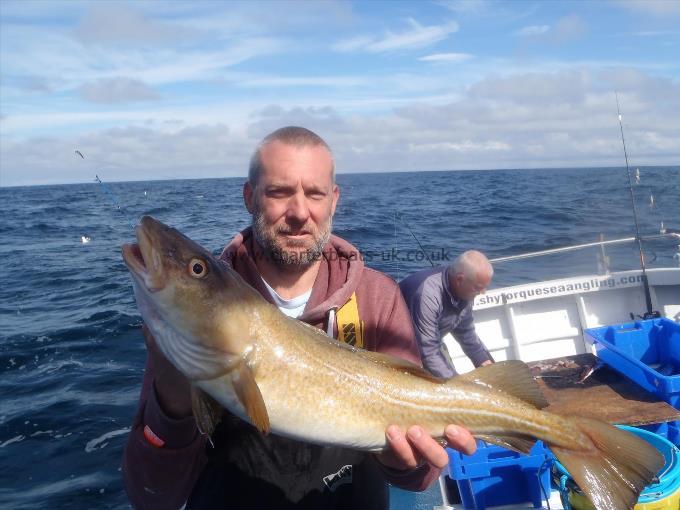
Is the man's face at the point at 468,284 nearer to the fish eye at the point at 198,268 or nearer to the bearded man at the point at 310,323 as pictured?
the bearded man at the point at 310,323

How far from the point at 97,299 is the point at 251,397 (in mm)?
13889

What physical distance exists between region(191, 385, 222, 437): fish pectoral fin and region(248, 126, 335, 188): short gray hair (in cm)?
131

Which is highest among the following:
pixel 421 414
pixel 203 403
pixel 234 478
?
pixel 203 403

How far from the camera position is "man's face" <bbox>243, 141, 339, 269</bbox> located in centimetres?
304

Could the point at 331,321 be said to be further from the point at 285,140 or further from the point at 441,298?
the point at 441,298

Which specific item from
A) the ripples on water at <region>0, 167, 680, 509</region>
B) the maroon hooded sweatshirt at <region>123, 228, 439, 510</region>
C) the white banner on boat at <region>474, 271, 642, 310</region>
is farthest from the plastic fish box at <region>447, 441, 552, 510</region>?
the ripples on water at <region>0, 167, 680, 509</region>

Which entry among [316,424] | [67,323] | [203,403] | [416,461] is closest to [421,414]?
[416,461]

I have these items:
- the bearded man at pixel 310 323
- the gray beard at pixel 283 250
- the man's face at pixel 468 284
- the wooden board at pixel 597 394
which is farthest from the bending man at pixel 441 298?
the gray beard at pixel 283 250

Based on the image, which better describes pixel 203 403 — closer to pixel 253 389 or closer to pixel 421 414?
pixel 253 389

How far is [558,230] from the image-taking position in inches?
930

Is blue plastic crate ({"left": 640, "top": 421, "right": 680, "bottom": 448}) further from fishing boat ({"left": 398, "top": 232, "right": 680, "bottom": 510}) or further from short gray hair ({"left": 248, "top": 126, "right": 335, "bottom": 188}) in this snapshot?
short gray hair ({"left": 248, "top": 126, "right": 335, "bottom": 188})

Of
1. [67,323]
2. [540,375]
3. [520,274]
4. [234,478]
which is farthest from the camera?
[520,274]

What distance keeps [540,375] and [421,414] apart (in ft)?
15.8

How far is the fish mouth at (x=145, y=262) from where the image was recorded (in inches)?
91.1
